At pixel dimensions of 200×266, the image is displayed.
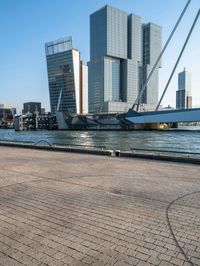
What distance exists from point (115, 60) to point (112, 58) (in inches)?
84.1

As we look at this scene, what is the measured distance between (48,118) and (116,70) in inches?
1937

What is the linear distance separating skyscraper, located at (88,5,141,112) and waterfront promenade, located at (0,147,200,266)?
143660 mm

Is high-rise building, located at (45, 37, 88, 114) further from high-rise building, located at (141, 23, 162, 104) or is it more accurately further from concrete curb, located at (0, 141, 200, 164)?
concrete curb, located at (0, 141, 200, 164)

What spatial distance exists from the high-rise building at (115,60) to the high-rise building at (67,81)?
323 inches

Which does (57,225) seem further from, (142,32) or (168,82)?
(142,32)

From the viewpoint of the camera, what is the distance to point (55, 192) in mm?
6391

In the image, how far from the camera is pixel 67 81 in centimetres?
14625

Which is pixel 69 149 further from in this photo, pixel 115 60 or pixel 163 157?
pixel 115 60

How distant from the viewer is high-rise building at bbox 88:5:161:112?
154375 mm

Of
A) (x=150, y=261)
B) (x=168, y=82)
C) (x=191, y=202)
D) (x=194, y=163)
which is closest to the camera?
(x=150, y=261)

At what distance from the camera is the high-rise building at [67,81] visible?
144 meters

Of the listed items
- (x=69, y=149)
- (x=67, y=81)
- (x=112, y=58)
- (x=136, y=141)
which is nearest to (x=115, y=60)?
(x=112, y=58)

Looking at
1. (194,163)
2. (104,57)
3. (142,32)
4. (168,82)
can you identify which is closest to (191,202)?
(194,163)

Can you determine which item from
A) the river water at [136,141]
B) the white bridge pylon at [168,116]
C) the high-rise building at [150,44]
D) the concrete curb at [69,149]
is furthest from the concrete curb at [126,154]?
the high-rise building at [150,44]
